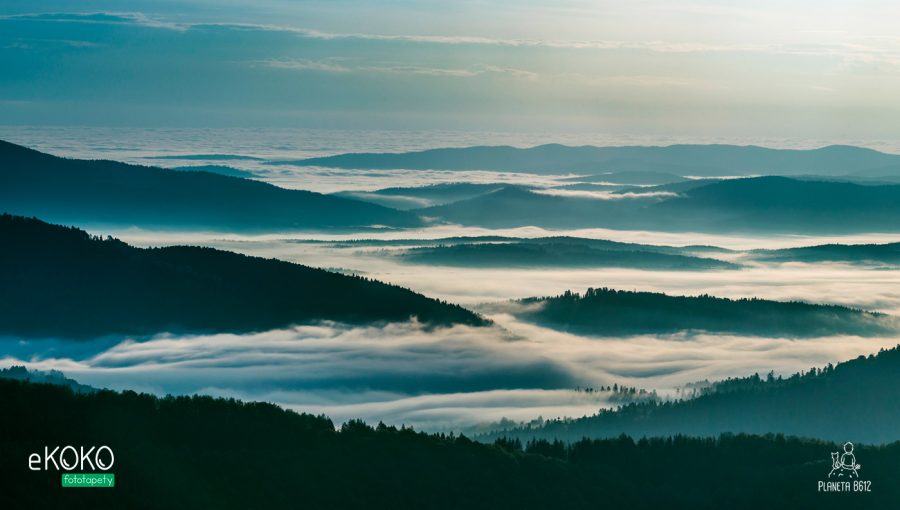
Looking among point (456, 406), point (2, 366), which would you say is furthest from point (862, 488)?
point (2, 366)

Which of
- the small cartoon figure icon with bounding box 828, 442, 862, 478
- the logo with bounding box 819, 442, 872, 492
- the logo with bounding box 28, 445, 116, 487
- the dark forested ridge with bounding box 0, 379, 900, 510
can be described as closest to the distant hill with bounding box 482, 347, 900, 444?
the small cartoon figure icon with bounding box 828, 442, 862, 478

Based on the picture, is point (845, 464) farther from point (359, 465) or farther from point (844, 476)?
point (359, 465)

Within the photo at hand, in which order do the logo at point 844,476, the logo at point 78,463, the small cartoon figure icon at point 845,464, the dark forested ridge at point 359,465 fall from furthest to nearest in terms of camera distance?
the small cartoon figure icon at point 845,464 < the logo at point 844,476 < the dark forested ridge at point 359,465 < the logo at point 78,463

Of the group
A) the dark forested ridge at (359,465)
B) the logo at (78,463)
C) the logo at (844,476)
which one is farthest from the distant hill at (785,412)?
the logo at (78,463)

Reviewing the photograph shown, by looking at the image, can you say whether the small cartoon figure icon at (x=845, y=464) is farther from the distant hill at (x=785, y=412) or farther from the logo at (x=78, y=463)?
the logo at (x=78, y=463)

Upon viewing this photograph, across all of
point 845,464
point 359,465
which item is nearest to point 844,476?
point 845,464

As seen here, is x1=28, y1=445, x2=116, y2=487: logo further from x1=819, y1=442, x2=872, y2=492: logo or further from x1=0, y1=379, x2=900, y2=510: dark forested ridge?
x1=819, y1=442, x2=872, y2=492: logo
